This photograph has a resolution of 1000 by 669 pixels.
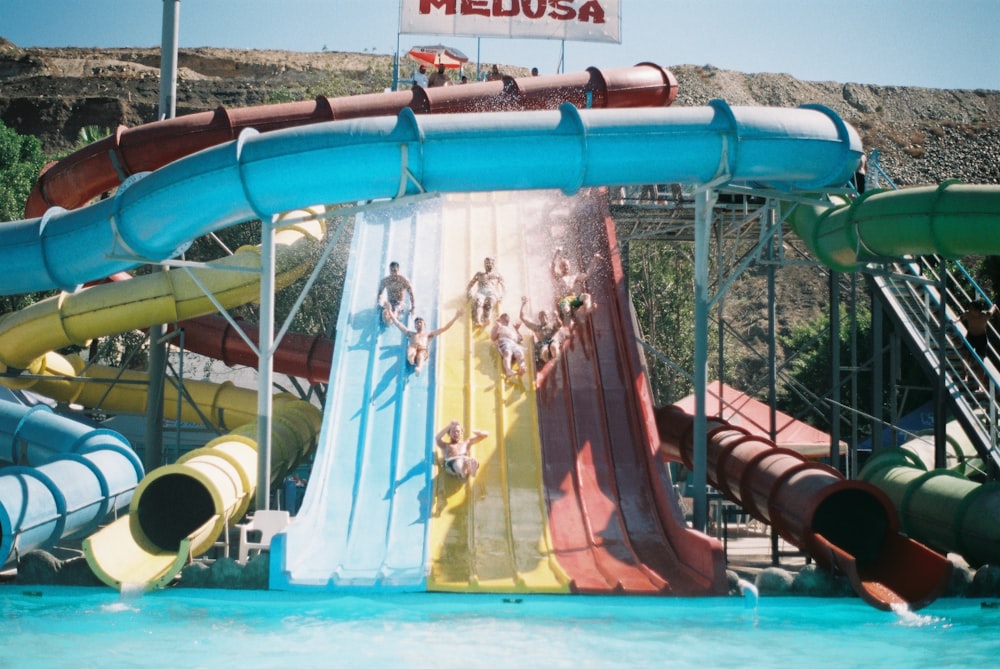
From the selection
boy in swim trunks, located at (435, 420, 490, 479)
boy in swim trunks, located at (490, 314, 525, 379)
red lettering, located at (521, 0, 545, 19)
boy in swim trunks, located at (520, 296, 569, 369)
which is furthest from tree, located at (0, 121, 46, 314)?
boy in swim trunks, located at (435, 420, 490, 479)

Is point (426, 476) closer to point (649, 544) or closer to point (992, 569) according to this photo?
point (649, 544)

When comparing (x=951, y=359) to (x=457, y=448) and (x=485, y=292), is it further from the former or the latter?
(x=457, y=448)

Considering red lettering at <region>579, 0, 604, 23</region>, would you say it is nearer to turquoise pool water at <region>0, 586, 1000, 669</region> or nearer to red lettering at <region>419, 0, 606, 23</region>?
red lettering at <region>419, 0, 606, 23</region>

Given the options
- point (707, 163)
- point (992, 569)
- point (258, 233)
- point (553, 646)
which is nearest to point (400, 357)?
point (707, 163)

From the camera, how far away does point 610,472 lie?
1042 centimetres

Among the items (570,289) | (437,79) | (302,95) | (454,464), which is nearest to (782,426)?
(570,289)

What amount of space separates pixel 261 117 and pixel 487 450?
479 centimetres

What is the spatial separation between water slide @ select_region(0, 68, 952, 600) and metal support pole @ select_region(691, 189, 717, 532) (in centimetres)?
59

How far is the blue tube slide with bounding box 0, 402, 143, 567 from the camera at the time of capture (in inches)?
359

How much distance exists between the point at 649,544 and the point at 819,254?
12.9ft

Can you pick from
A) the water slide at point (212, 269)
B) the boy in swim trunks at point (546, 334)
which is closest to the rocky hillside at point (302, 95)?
the water slide at point (212, 269)

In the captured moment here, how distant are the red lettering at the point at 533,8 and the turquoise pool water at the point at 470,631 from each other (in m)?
10.6

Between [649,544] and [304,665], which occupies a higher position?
[649,544]

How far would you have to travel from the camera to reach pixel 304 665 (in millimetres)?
6625
